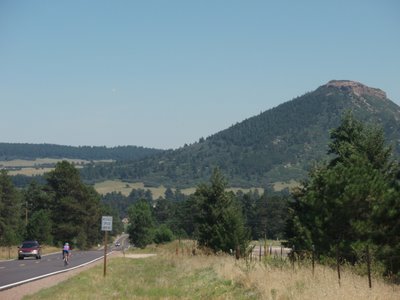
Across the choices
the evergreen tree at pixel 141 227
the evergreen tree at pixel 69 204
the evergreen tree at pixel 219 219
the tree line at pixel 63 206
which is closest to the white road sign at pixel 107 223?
the evergreen tree at pixel 219 219

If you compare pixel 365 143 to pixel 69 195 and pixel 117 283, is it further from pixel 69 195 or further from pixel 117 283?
pixel 69 195

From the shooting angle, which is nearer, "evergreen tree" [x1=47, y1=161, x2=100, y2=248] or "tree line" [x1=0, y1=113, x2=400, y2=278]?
"tree line" [x1=0, y1=113, x2=400, y2=278]

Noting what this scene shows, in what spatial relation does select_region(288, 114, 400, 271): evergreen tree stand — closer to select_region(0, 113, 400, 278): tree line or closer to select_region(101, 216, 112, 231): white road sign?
select_region(0, 113, 400, 278): tree line

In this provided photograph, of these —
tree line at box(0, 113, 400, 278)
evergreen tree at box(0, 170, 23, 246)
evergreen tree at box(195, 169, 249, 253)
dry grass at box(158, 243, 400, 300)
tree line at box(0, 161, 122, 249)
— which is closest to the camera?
dry grass at box(158, 243, 400, 300)

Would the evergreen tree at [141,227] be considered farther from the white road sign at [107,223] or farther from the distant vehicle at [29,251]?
the white road sign at [107,223]

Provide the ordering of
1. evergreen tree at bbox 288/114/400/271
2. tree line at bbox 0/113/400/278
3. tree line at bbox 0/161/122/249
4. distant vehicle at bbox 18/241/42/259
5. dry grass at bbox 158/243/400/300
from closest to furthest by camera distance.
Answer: dry grass at bbox 158/243/400/300
evergreen tree at bbox 288/114/400/271
tree line at bbox 0/113/400/278
distant vehicle at bbox 18/241/42/259
tree line at bbox 0/161/122/249

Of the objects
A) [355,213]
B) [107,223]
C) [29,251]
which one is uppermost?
[355,213]

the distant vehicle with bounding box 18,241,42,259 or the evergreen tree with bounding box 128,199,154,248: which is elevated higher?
the distant vehicle with bounding box 18,241,42,259

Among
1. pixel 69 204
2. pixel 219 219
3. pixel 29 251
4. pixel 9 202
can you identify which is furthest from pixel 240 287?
pixel 9 202

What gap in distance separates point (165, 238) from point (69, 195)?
28.6m

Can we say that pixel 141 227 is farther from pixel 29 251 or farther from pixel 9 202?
pixel 29 251

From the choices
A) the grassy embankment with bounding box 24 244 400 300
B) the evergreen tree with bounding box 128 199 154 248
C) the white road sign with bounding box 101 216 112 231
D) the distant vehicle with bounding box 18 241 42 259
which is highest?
the white road sign with bounding box 101 216 112 231

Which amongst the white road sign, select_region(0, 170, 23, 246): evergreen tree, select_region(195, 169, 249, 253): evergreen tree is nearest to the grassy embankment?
the white road sign

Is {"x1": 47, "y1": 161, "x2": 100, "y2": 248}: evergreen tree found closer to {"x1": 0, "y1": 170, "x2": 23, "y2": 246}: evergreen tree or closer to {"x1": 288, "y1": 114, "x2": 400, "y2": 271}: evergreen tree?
{"x1": 0, "y1": 170, "x2": 23, "y2": 246}: evergreen tree
